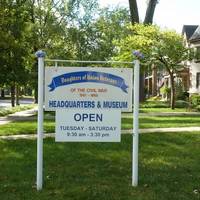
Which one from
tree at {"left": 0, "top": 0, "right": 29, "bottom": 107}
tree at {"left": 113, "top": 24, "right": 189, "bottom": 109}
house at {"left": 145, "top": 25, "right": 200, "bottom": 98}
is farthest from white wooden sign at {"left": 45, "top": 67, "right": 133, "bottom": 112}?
house at {"left": 145, "top": 25, "right": 200, "bottom": 98}

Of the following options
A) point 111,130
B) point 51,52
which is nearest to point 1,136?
point 111,130

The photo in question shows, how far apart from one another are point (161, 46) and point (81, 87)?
2687 cm

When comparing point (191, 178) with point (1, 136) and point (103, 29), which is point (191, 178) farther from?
point (103, 29)

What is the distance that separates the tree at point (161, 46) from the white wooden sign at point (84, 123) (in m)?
26.6

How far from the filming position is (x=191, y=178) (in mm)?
8953

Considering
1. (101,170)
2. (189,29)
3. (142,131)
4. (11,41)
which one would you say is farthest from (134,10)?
(101,170)

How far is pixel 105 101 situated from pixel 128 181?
56.7 inches

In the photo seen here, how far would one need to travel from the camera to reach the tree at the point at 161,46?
34469mm

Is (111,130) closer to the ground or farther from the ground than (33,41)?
closer to the ground

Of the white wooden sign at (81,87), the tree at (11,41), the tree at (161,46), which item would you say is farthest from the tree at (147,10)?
the white wooden sign at (81,87)

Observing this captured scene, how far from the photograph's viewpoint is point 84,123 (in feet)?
27.0

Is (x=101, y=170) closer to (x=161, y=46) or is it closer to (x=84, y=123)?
(x=84, y=123)

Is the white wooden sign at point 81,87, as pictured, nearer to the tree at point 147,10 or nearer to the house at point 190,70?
the tree at point 147,10

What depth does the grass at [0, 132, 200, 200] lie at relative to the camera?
25.9ft
